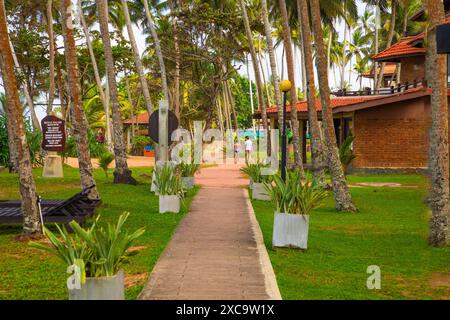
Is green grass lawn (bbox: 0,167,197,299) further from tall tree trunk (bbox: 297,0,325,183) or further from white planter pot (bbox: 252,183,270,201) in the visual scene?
tall tree trunk (bbox: 297,0,325,183)

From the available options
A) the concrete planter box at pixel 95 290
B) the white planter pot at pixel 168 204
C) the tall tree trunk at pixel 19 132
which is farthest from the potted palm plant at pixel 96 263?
the white planter pot at pixel 168 204

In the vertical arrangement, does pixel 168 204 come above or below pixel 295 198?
below

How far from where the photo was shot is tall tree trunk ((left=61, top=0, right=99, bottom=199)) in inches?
683

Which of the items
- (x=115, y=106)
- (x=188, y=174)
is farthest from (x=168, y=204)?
(x=115, y=106)

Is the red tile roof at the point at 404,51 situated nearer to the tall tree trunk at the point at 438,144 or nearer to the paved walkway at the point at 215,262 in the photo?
the paved walkway at the point at 215,262

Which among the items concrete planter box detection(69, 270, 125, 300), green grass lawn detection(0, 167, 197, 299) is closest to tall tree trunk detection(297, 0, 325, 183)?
green grass lawn detection(0, 167, 197, 299)

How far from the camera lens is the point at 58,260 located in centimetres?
1057

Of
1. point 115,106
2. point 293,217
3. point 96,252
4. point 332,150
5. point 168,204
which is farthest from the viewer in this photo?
point 115,106

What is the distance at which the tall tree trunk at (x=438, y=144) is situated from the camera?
11.9 meters

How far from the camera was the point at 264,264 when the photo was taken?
31.9ft

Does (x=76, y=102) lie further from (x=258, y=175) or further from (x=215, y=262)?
(x=215, y=262)

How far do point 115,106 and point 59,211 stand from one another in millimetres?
12138
